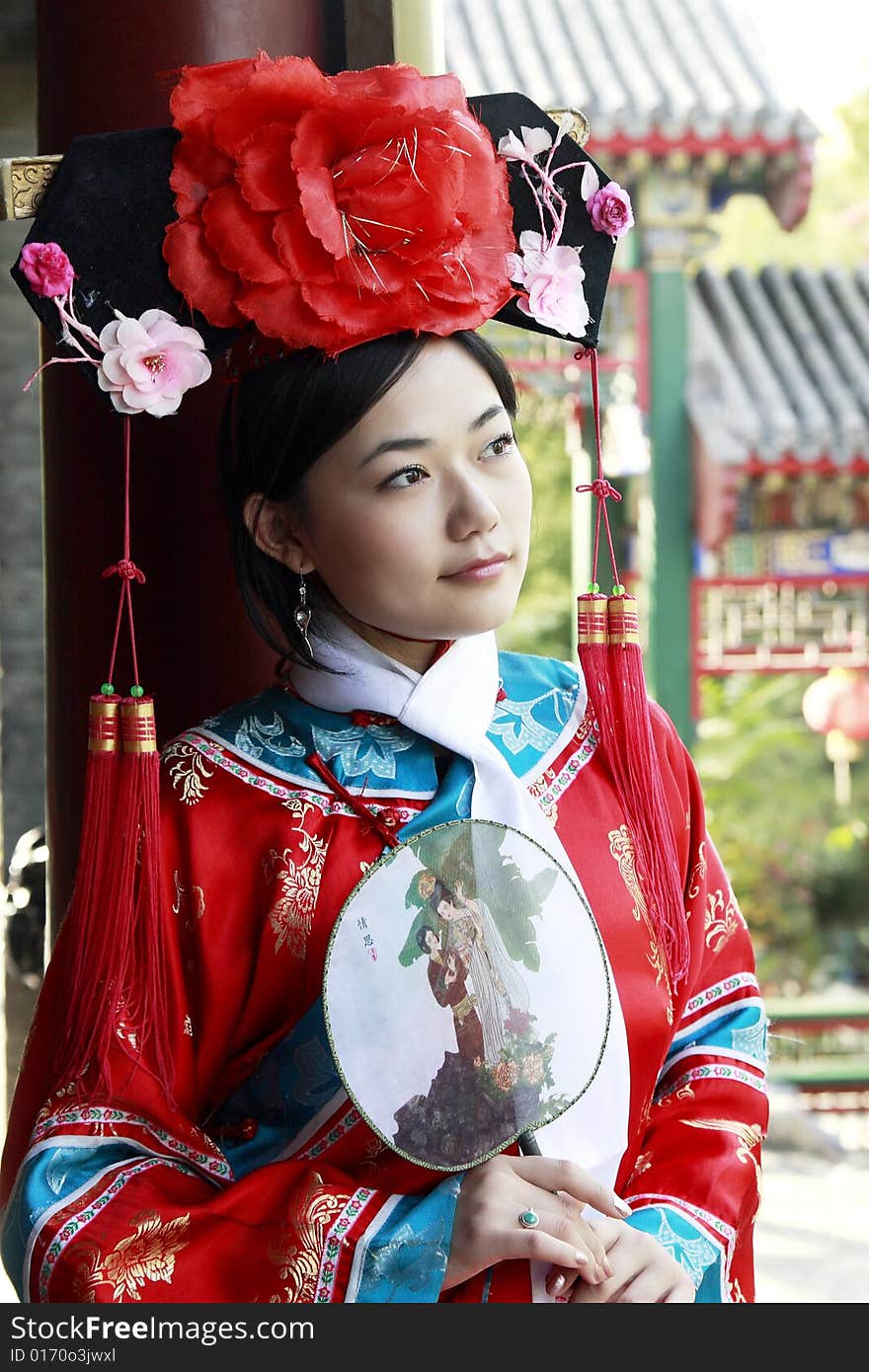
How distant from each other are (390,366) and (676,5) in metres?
6.51

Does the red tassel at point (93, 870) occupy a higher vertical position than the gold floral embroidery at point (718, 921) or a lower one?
higher

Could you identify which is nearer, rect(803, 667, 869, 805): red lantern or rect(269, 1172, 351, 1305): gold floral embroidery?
rect(269, 1172, 351, 1305): gold floral embroidery

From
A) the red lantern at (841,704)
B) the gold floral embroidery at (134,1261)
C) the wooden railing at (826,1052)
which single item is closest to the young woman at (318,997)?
the gold floral embroidery at (134,1261)

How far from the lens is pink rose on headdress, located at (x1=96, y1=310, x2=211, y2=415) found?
114cm

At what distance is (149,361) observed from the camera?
3.77 ft

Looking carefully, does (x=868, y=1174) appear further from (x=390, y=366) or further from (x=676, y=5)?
(x=390, y=366)

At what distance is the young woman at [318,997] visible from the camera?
1.08 metres

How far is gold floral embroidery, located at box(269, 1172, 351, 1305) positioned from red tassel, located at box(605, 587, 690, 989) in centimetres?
35

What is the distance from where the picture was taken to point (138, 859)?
1.15m

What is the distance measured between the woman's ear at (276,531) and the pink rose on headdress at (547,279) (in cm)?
26

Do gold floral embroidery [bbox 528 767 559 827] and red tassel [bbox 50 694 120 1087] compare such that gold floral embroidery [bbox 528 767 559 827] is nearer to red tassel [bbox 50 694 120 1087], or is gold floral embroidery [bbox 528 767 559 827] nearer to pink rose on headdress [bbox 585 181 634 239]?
red tassel [bbox 50 694 120 1087]

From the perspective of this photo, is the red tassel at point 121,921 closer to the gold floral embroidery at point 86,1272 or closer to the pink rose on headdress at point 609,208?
the gold floral embroidery at point 86,1272

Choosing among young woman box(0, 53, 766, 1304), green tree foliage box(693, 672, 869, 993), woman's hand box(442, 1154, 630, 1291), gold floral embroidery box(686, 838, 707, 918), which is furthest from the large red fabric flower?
green tree foliage box(693, 672, 869, 993)

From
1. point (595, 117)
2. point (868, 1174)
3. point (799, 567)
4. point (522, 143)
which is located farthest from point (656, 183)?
point (522, 143)
